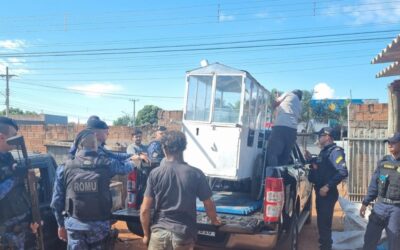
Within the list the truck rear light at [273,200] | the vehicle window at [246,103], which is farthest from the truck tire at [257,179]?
the truck rear light at [273,200]

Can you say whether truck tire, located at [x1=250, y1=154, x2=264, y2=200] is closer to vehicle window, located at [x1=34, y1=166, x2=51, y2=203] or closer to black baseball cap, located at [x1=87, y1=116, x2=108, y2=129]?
black baseball cap, located at [x1=87, y1=116, x2=108, y2=129]

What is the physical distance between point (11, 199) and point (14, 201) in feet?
0.12

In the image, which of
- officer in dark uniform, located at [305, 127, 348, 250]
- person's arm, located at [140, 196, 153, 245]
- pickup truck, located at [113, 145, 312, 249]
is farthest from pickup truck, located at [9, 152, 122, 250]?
officer in dark uniform, located at [305, 127, 348, 250]

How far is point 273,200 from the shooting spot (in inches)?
164

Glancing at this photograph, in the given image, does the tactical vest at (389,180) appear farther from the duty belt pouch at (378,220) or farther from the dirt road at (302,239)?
the dirt road at (302,239)

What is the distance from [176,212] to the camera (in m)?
3.20

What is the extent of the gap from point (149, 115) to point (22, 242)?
43.7m

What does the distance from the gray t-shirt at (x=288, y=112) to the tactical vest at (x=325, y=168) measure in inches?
25.9

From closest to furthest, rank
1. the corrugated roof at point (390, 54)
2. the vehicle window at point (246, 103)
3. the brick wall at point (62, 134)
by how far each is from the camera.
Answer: the corrugated roof at point (390, 54)
the vehicle window at point (246, 103)
the brick wall at point (62, 134)

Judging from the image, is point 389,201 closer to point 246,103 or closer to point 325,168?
point 325,168

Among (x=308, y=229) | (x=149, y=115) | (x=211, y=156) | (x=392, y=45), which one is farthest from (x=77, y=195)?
(x=149, y=115)

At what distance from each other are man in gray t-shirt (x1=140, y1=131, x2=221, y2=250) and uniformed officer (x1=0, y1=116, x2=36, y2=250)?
113cm

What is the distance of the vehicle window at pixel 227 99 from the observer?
4945 mm

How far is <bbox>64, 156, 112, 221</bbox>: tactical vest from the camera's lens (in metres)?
3.40
